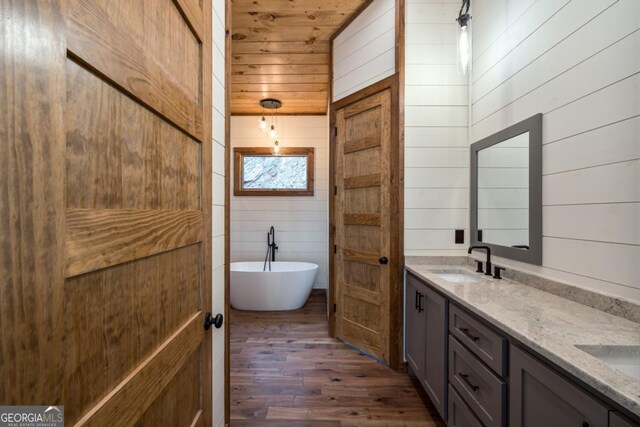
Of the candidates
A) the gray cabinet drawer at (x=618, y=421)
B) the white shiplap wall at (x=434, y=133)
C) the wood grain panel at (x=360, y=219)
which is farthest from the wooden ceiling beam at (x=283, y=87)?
the gray cabinet drawer at (x=618, y=421)

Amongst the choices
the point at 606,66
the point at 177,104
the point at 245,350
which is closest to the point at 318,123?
the point at 245,350

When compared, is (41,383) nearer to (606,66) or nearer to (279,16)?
(606,66)

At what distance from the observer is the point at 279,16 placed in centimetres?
259

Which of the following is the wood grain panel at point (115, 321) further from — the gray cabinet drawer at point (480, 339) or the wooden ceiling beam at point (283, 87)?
the wooden ceiling beam at point (283, 87)

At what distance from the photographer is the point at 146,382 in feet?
2.31

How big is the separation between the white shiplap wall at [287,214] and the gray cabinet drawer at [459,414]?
3034mm

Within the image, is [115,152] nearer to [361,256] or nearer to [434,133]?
[361,256]

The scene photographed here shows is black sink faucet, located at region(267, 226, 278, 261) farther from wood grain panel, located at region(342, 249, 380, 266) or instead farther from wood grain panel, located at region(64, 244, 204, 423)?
wood grain panel, located at region(64, 244, 204, 423)

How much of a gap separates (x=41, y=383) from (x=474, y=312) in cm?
145

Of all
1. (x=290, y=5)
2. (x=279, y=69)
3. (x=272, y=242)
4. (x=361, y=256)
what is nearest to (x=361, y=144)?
(x=361, y=256)

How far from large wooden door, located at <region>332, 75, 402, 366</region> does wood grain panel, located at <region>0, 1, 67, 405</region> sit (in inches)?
86.9

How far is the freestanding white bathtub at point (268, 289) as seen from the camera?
3574 millimetres

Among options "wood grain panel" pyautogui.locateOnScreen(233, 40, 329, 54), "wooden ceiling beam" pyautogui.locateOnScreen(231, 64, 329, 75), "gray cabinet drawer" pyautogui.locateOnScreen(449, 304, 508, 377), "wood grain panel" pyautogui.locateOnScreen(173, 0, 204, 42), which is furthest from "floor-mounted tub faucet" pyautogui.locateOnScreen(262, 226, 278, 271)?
"wood grain panel" pyautogui.locateOnScreen(173, 0, 204, 42)

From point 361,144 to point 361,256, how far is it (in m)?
0.99
